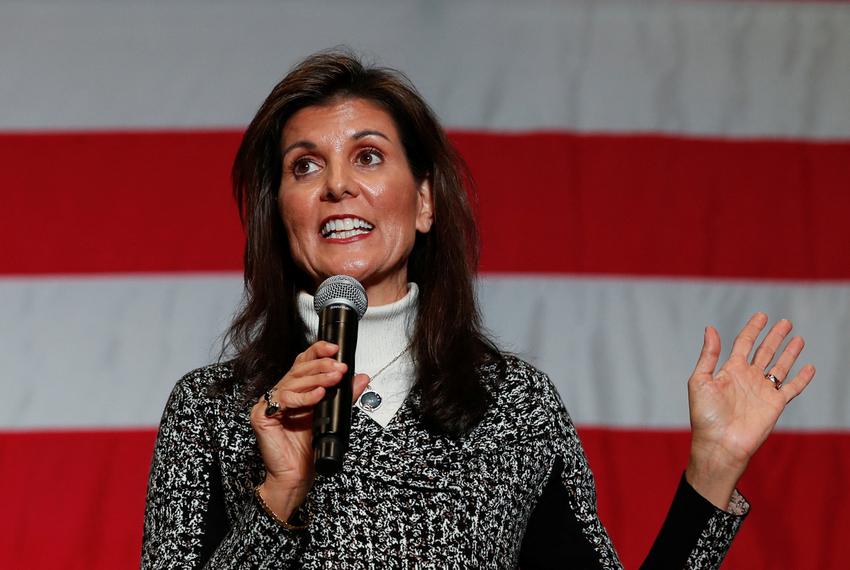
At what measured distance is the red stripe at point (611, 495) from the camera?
2.16m

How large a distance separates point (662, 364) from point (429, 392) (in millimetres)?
926

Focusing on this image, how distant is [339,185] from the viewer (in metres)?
1.48

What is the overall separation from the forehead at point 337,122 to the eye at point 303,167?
0.03m

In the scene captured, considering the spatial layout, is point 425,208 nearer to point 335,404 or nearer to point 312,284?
point 312,284

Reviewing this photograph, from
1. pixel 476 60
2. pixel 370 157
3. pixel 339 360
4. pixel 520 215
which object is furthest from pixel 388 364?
pixel 476 60

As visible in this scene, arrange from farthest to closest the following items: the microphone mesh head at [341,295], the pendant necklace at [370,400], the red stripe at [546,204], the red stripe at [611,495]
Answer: the red stripe at [546,204]
the red stripe at [611,495]
the pendant necklace at [370,400]
the microphone mesh head at [341,295]

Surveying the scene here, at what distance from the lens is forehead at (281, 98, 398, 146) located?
1554 millimetres

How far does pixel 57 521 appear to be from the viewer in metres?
2.17

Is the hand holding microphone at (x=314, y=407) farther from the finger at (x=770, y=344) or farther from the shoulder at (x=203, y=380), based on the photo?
the finger at (x=770, y=344)

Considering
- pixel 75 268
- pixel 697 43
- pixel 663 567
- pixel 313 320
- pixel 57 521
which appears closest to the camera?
pixel 663 567

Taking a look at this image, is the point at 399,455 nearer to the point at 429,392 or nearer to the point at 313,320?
the point at 429,392

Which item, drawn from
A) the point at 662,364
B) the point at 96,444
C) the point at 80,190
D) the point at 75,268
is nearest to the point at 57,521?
the point at 96,444

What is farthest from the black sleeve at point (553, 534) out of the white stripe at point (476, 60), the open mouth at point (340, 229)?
the white stripe at point (476, 60)

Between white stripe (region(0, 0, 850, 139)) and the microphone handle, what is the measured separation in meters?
1.32
